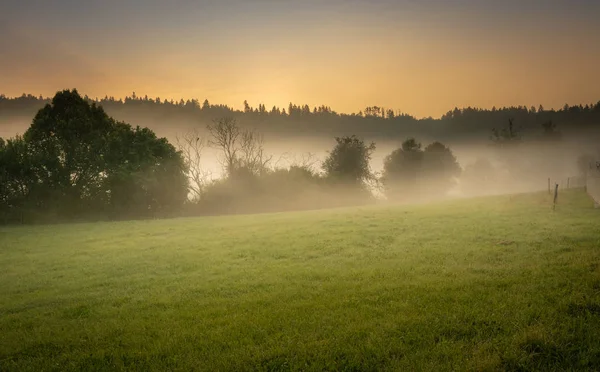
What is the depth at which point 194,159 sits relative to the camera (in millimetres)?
73750

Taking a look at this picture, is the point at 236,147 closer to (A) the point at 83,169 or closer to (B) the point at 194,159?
(B) the point at 194,159

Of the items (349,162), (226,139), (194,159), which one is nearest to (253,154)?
(226,139)

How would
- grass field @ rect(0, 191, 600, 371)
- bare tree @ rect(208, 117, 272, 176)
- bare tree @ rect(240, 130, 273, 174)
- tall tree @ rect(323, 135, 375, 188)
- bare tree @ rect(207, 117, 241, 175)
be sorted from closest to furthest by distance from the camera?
grass field @ rect(0, 191, 600, 371), bare tree @ rect(208, 117, 272, 176), bare tree @ rect(240, 130, 273, 174), bare tree @ rect(207, 117, 241, 175), tall tree @ rect(323, 135, 375, 188)

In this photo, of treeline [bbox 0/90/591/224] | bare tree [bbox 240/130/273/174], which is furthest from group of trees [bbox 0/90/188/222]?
bare tree [bbox 240/130/273/174]

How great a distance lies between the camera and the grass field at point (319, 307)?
7582 mm

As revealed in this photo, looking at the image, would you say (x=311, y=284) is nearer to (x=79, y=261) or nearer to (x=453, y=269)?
(x=453, y=269)

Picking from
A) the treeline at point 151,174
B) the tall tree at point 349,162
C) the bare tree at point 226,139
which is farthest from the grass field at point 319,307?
the tall tree at point 349,162

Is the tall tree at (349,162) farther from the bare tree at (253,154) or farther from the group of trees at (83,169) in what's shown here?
the group of trees at (83,169)

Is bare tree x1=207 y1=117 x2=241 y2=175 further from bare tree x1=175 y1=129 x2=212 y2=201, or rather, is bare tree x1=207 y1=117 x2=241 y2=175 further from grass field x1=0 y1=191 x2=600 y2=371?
grass field x1=0 y1=191 x2=600 y2=371

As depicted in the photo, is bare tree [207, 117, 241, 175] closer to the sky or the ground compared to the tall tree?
closer to the sky

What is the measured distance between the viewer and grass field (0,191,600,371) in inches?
299

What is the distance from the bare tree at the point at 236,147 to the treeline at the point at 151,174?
0.74ft

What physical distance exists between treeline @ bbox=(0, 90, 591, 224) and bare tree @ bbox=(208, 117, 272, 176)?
23cm

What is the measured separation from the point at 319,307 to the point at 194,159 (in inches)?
2680
